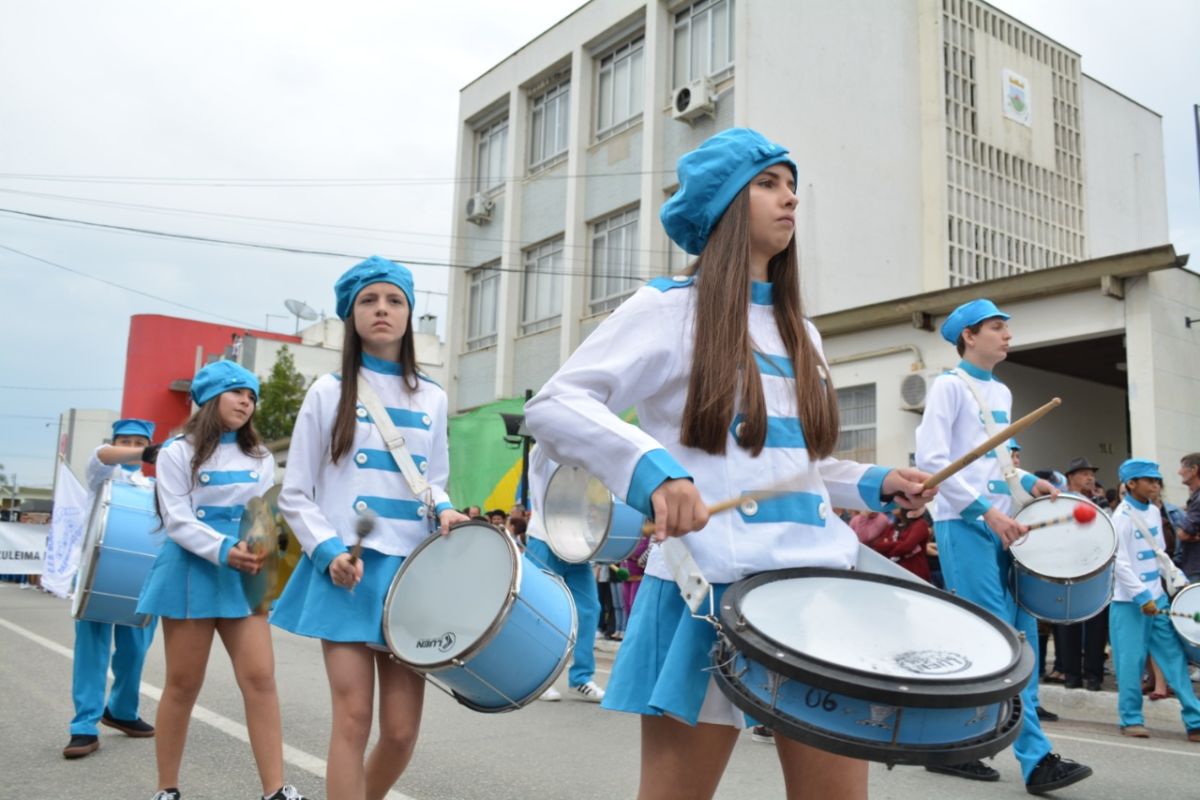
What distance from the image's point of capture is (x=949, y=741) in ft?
6.81

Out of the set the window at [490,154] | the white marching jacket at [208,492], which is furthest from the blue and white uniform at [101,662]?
the window at [490,154]

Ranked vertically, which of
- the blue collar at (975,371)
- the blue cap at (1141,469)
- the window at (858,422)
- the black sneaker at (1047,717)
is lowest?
the black sneaker at (1047,717)

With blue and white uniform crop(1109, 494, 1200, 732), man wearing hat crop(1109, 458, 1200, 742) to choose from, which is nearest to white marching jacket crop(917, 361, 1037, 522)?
man wearing hat crop(1109, 458, 1200, 742)

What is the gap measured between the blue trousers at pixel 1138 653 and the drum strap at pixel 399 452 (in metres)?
5.57

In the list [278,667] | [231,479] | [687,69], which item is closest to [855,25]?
[687,69]

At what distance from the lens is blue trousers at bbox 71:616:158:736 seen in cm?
634

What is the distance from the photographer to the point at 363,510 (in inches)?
154

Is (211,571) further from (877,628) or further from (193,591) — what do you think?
(877,628)

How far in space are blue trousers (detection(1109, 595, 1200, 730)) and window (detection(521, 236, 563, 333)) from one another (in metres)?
17.6

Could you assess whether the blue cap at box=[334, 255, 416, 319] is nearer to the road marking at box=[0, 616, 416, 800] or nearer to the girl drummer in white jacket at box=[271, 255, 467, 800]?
the girl drummer in white jacket at box=[271, 255, 467, 800]

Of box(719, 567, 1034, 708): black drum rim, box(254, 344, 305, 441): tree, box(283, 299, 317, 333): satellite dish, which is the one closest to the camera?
box(719, 567, 1034, 708): black drum rim

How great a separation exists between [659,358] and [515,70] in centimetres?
2581

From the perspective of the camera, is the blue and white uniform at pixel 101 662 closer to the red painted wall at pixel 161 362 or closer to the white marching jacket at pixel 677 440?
the white marching jacket at pixel 677 440

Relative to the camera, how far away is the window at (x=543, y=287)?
24812 mm
